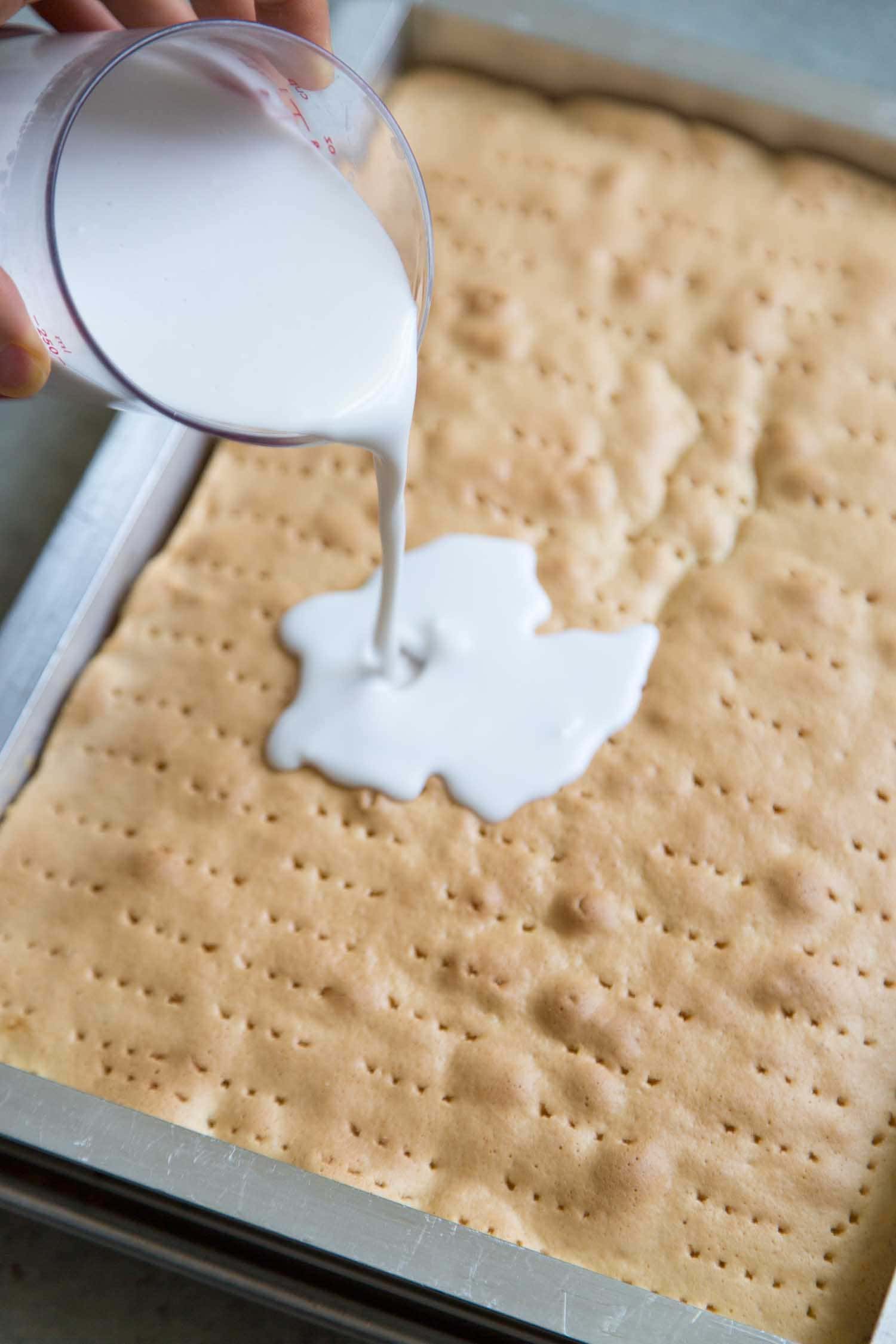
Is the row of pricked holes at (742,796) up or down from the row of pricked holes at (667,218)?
down

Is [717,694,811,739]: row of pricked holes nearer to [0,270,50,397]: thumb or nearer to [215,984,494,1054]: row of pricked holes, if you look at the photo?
[215,984,494,1054]: row of pricked holes

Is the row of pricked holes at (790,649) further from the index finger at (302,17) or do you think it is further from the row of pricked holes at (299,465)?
the index finger at (302,17)

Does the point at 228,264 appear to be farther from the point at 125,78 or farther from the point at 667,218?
the point at 667,218

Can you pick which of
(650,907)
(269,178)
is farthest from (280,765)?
(269,178)

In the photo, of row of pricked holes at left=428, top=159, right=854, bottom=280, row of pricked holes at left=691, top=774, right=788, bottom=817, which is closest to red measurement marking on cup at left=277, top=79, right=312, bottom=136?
row of pricked holes at left=428, top=159, right=854, bottom=280

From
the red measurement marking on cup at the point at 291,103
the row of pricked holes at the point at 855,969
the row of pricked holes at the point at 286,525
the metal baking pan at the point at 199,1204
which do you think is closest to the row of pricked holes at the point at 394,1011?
the metal baking pan at the point at 199,1204

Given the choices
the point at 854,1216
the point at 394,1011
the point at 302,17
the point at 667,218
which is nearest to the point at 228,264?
the point at 302,17
